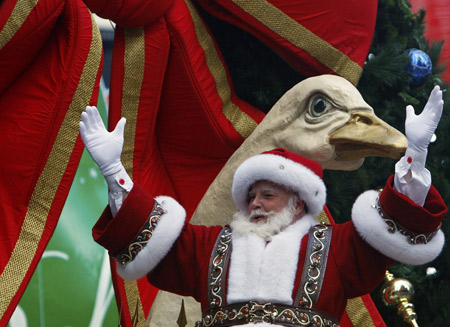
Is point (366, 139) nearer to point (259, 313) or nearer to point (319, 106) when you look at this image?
point (319, 106)

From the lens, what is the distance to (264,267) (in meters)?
2.52

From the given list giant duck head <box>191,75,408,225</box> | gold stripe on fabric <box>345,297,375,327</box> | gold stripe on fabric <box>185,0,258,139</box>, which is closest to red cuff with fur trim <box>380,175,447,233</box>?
giant duck head <box>191,75,408,225</box>

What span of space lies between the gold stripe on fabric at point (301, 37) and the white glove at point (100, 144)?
3.60 feet

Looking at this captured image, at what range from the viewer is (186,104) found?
136 inches

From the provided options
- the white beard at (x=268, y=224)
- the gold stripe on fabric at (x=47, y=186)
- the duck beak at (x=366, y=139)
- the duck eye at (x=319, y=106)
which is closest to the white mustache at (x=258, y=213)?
the white beard at (x=268, y=224)

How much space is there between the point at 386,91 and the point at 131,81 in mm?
1299

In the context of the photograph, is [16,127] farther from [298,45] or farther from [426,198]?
[426,198]

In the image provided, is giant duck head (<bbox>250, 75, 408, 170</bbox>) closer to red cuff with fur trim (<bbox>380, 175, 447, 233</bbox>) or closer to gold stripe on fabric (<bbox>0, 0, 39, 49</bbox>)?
red cuff with fur trim (<bbox>380, 175, 447, 233</bbox>)

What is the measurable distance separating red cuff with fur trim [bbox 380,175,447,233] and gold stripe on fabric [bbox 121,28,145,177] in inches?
47.1

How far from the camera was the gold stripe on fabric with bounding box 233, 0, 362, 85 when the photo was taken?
135 inches

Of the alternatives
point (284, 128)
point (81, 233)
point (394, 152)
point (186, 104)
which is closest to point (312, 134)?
point (284, 128)

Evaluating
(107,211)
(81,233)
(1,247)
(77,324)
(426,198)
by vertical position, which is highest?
(426,198)

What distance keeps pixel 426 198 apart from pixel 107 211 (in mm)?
935

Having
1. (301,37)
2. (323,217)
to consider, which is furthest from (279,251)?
(301,37)
